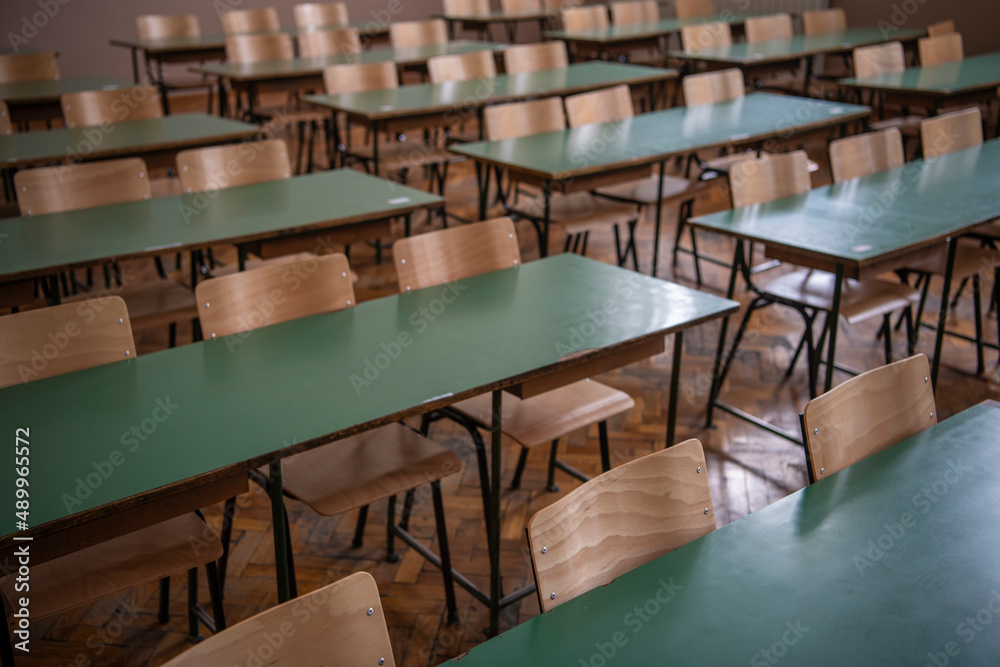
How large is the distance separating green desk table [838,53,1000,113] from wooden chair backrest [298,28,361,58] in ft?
11.3

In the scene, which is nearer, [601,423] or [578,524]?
[578,524]

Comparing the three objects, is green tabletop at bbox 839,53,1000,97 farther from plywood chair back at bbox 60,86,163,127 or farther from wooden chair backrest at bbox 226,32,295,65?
plywood chair back at bbox 60,86,163,127

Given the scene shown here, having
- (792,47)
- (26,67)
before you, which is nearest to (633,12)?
(792,47)

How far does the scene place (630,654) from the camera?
4.15 feet

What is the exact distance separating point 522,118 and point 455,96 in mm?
854

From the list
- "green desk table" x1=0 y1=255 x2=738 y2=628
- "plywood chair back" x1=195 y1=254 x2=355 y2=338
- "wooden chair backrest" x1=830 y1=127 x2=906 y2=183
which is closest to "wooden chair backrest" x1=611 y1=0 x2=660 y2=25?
"wooden chair backrest" x1=830 y1=127 x2=906 y2=183

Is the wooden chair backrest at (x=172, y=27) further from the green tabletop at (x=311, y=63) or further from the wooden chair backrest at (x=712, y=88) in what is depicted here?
the wooden chair backrest at (x=712, y=88)

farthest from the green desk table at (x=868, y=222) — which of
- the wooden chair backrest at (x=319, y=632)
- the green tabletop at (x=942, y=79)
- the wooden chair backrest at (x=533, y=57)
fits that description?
the wooden chair backrest at (x=533, y=57)

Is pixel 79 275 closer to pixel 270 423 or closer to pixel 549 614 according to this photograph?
pixel 270 423

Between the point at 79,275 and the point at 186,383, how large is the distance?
322cm

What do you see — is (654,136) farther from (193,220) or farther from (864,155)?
(193,220)

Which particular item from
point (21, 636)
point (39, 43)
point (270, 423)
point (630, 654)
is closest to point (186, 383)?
point (270, 423)

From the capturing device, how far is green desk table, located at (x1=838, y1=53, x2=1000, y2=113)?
5.17m

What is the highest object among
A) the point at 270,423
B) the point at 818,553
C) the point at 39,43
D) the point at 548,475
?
the point at 39,43
